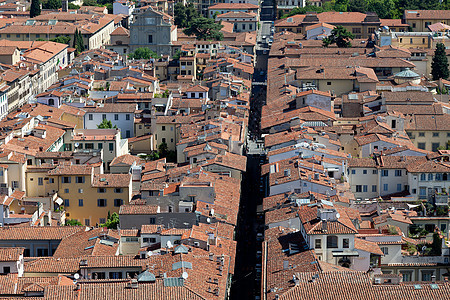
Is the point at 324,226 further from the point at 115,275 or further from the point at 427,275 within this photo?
the point at 115,275

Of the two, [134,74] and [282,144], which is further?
[134,74]

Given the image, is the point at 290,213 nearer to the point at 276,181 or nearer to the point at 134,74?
the point at 276,181

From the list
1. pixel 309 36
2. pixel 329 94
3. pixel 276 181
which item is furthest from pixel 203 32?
pixel 276 181

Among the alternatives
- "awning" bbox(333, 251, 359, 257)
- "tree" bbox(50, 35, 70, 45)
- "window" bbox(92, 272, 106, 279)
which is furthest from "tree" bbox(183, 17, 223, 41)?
"window" bbox(92, 272, 106, 279)

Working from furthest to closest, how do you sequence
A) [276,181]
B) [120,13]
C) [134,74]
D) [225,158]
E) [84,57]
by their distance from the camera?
[120,13], [84,57], [134,74], [225,158], [276,181]

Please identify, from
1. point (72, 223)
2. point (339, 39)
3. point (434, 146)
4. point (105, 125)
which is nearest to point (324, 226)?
point (72, 223)

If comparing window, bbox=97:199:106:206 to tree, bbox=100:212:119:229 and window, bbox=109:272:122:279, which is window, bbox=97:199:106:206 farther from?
window, bbox=109:272:122:279

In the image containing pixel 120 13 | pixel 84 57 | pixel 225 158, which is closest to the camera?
pixel 225 158

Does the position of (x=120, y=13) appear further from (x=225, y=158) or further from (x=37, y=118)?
(x=225, y=158)

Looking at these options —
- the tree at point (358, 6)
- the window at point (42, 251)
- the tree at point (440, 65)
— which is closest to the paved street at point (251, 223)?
the window at point (42, 251)
